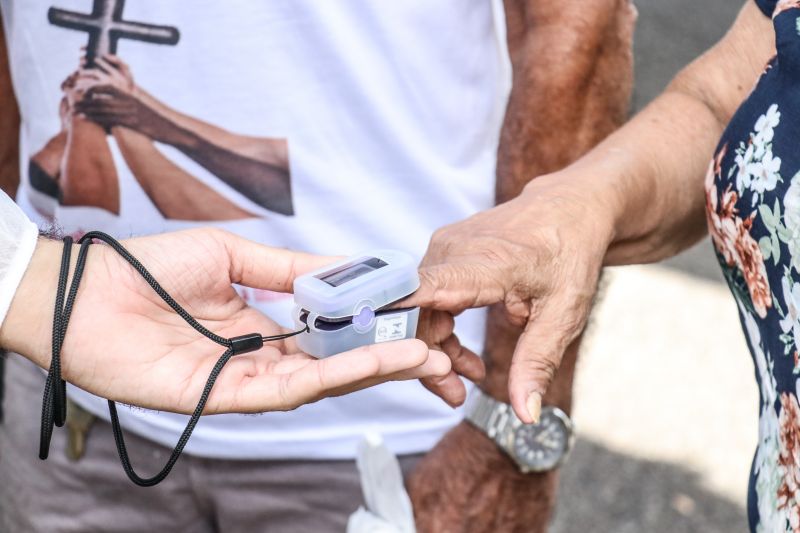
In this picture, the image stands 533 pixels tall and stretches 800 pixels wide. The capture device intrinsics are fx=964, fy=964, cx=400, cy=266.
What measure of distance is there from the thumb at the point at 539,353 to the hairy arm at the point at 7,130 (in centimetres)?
104

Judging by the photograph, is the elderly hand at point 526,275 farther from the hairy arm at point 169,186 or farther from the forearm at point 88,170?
the forearm at point 88,170

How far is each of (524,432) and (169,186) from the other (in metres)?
0.66

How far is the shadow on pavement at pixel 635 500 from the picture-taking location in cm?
301

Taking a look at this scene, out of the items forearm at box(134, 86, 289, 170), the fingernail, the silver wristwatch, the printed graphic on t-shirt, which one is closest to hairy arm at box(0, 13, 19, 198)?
the printed graphic on t-shirt

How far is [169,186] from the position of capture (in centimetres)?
147

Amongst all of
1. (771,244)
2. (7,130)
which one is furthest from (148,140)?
(771,244)

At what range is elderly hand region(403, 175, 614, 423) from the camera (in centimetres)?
114

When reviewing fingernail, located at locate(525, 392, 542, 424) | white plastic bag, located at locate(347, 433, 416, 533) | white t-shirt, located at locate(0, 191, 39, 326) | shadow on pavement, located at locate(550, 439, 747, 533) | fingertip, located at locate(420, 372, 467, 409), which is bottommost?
shadow on pavement, located at locate(550, 439, 747, 533)

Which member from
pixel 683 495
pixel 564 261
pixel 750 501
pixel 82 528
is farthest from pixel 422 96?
pixel 683 495

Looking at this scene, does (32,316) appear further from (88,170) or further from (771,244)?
(771,244)

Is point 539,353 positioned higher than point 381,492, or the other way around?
point 539,353

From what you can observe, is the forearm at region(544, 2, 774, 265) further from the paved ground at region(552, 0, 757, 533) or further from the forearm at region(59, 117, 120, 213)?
the paved ground at region(552, 0, 757, 533)

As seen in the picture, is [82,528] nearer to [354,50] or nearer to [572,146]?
[354,50]

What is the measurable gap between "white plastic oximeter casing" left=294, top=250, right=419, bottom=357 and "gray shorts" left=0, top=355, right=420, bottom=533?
48 centimetres
